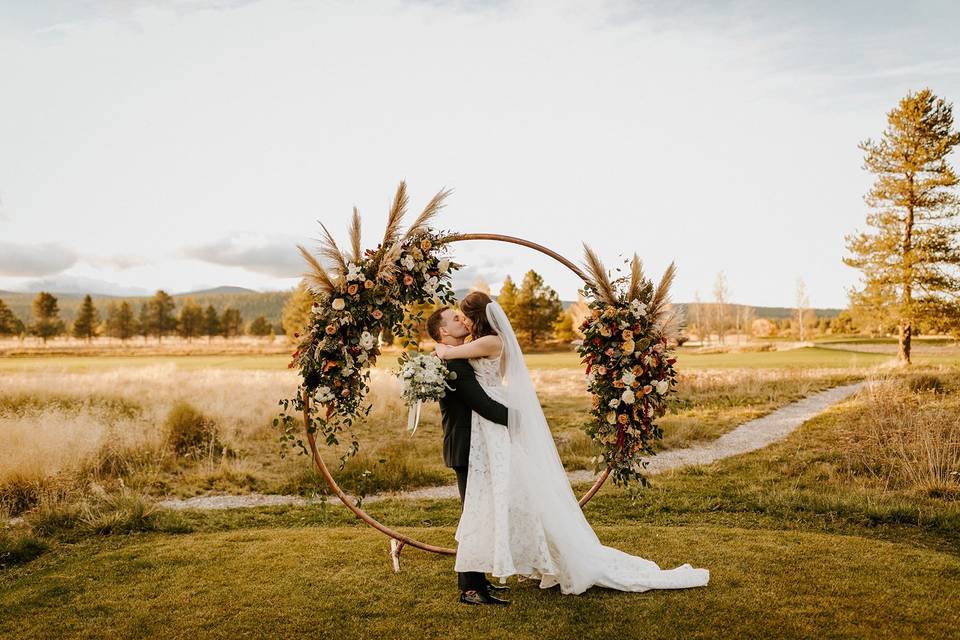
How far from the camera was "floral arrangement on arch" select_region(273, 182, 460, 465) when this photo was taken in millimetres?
6258

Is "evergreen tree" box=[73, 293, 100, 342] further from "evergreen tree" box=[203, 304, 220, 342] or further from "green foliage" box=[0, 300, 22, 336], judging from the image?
Result: "evergreen tree" box=[203, 304, 220, 342]

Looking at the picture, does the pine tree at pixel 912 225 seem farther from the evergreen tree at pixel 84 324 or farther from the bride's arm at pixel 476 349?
the evergreen tree at pixel 84 324

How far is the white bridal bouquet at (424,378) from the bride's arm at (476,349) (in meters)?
0.12

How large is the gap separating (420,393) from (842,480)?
25.8 feet

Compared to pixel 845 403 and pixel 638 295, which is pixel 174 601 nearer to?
pixel 638 295

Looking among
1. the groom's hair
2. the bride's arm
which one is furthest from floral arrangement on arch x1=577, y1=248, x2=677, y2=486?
the groom's hair

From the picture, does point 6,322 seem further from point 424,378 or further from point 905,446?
point 905,446

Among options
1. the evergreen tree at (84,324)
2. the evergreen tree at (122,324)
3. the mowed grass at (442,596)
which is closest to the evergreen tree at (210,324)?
the evergreen tree at (122,324)

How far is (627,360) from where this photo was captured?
247 inches

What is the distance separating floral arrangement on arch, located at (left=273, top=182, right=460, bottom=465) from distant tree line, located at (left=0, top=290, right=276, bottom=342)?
65021mm

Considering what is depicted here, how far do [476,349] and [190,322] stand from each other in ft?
234

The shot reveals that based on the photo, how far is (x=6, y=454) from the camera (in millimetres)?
10578

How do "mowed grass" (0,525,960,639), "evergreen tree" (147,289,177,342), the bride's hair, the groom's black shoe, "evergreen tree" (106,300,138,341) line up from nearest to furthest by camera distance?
"mowed grass" (0,525,960,639) < the groom's black shoe < the bride's hair < "evergreen tree" (106,300,138,341) < "evergreen tree" (147,289,177,342)

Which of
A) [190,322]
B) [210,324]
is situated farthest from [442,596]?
[210,324]
